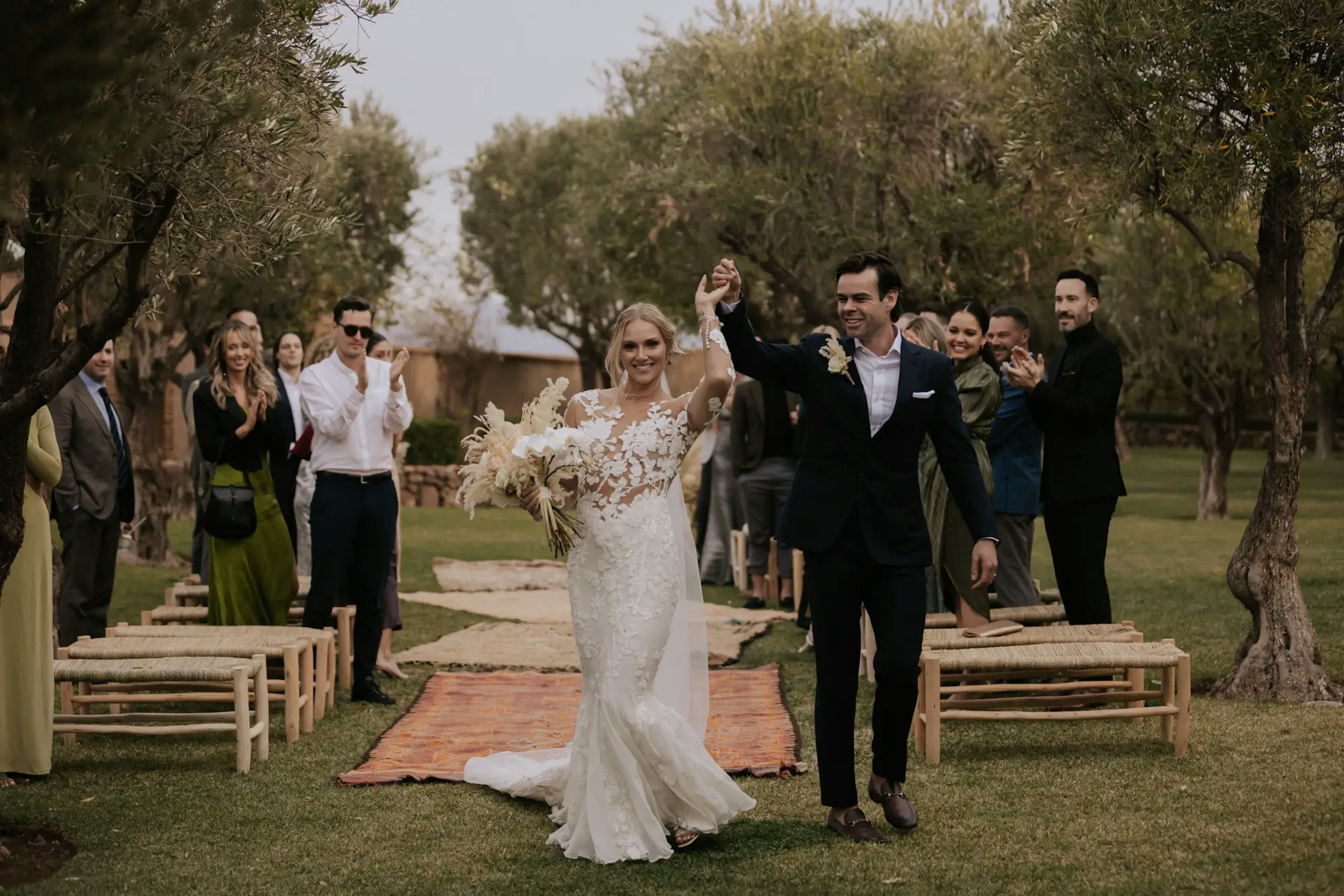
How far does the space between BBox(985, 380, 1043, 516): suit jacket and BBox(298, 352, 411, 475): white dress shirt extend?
138 inches

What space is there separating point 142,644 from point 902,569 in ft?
13.4

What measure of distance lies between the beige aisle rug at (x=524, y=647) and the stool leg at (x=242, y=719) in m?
3.36

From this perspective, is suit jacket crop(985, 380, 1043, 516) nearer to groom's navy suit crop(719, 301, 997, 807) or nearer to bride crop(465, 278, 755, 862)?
groom's navy suit crop(719, 301, 997, 807)

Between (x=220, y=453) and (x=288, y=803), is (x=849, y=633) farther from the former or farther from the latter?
(x=220, y=453)

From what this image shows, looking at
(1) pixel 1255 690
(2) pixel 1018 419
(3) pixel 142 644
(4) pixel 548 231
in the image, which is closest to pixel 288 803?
(3) pixel 142 644

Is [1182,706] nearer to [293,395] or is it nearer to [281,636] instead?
[281,636]

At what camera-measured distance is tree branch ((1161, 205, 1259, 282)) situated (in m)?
8.37

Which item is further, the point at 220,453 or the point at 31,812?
the point at 220,453

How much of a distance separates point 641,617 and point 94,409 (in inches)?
188

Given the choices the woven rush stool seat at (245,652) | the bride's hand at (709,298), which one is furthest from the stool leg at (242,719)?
the bride's hand at (709,298)

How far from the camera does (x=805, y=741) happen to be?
7543 mm

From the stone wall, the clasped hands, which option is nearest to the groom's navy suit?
the clasped hands

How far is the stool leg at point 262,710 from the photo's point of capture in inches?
278

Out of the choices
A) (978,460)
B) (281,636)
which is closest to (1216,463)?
(978,460)
